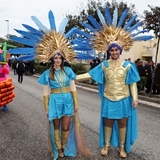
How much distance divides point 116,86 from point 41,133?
6.54 feet

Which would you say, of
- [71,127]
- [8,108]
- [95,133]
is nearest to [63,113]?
[71,127]

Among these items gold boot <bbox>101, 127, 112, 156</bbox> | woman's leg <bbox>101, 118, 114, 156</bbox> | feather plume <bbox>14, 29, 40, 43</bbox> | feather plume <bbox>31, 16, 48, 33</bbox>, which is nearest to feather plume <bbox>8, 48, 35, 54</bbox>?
feather plume <bbox>14, 29, 40, 43</bbox>

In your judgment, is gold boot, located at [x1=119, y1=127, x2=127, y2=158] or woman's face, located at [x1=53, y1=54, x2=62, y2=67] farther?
gold boot, located at [x1=119, y1=127, x2=127, y2=158]

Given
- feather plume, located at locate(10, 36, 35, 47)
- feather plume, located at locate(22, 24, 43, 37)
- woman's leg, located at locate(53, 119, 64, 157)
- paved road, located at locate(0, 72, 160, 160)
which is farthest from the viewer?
paved road, located at locate(0, 72, 160, 160)

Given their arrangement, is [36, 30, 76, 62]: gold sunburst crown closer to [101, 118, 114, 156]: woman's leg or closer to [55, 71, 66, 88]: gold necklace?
[55, 71, 66, 88]: gold necklace

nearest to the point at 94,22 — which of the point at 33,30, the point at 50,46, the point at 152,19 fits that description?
the point at 50,46

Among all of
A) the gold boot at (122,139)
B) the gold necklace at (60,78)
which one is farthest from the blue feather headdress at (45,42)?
the gold boot at (122,139)

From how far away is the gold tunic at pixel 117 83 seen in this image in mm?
3377

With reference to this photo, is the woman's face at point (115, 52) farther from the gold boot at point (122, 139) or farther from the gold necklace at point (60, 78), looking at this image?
the gold boot at point (122, 139)

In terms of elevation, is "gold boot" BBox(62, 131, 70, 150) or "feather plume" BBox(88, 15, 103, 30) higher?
Result: "feather plume" BBox(88, 15, 103, 30)

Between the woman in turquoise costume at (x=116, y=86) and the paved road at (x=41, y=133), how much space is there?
A: 28 cm

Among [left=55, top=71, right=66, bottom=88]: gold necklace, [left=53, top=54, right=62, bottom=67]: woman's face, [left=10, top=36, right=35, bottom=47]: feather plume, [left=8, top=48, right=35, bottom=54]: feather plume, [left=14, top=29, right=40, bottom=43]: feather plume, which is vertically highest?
[left=14, top=29, right=40, bottom=43]: feather plume

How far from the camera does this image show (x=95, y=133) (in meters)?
4.55

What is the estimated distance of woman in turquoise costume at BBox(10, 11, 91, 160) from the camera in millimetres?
3270
